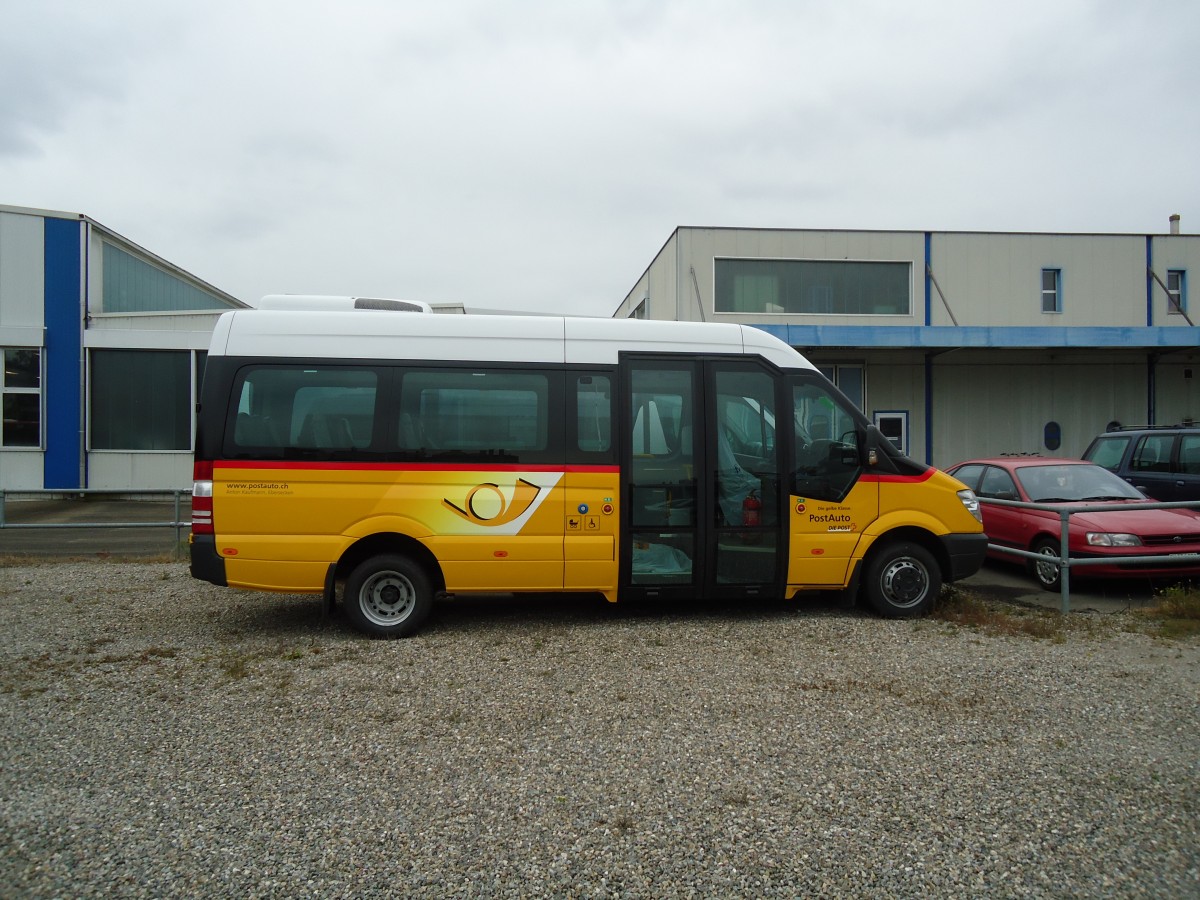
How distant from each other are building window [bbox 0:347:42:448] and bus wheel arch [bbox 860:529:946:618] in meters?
19.1

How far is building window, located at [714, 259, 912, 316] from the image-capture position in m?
19.5

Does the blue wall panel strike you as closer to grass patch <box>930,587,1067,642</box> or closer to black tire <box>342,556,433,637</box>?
black tire <box>342,556,433,637</box>

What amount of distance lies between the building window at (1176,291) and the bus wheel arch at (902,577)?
730 inches

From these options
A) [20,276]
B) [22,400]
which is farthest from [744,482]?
[20,276]

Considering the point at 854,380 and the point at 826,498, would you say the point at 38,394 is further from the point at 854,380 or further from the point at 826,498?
the point at 854,380

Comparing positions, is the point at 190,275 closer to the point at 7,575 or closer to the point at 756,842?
the point at 7,575

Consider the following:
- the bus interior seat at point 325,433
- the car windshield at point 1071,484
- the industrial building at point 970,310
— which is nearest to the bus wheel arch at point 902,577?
the car windshield at point 1071,484

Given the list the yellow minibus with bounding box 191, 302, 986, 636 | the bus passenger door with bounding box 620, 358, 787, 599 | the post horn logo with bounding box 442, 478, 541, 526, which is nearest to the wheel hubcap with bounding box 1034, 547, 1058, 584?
the yellow minibus with bounding box 191, 302, 986, 636

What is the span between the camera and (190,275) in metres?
25.1

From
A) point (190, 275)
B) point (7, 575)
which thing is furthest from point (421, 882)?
point (190, 275)

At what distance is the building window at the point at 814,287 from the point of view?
1952cm

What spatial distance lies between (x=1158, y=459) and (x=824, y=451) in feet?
23.8

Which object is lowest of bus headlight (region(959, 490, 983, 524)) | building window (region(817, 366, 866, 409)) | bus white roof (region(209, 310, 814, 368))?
bus headlight (region(959, 490, 983, 524))

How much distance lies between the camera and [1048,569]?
29.9ft
